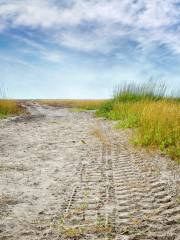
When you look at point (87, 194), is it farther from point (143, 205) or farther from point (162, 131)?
point (162, 131)

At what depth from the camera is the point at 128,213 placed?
4125 mm

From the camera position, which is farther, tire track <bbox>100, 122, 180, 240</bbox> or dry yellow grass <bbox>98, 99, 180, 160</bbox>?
dry yellow grass <bbox>98, 99, 180, 160</bbox>

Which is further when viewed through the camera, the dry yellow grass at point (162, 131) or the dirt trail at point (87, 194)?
the dry yellow grass at point (162, 131)

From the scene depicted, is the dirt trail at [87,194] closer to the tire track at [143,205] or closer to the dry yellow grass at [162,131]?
the tire track at [143,205]

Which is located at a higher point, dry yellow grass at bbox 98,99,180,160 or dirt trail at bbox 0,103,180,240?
dry yellow grass at bbox 98,99,180,160

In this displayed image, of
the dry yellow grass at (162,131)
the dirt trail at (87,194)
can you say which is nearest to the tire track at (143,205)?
the dirt trail at (87,194)

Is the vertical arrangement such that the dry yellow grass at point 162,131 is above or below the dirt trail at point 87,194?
above

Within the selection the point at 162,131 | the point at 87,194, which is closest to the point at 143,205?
the point at 87,194

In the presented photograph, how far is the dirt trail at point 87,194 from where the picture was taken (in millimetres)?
3711

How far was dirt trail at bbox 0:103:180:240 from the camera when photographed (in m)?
3.71

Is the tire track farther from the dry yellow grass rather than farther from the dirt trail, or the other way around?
the dry yellow grass

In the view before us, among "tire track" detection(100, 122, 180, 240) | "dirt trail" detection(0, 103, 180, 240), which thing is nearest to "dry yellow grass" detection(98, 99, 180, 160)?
"dirt trail" detection(0, 103, 180, 240)

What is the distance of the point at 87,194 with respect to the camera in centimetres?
482

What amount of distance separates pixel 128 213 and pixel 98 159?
308 cm
